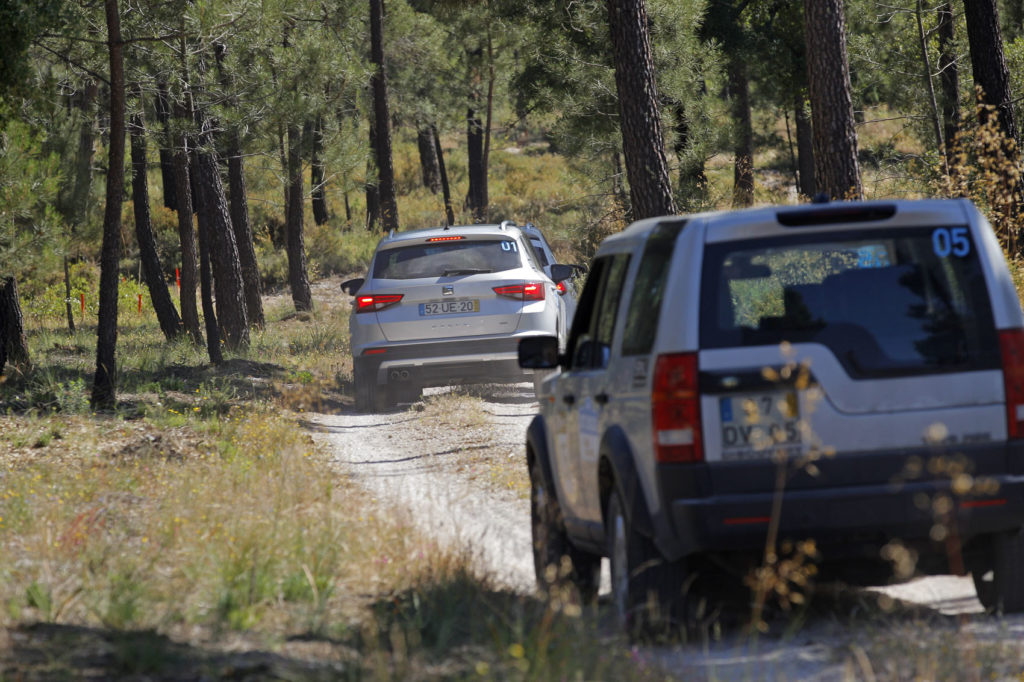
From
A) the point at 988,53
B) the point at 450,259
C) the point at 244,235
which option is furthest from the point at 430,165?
the point at 450,259

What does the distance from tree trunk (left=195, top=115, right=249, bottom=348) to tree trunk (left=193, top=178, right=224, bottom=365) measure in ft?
0.19

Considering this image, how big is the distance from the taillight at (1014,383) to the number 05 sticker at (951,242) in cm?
42

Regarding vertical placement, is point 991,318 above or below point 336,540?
above

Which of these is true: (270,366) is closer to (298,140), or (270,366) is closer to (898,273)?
(298,140)

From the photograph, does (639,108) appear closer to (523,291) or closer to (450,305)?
(523,291)

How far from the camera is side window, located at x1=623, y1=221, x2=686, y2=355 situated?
5109 mm

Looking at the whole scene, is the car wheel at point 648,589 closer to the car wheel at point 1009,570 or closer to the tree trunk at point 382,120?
the car wheel at point 1009,570

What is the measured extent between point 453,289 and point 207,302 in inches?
323

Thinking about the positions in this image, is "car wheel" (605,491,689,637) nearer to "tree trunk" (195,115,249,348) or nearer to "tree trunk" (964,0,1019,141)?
"tree trunk" (964,0,1019,141)

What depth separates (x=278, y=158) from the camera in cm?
2225

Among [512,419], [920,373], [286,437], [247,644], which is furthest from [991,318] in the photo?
[512,419]

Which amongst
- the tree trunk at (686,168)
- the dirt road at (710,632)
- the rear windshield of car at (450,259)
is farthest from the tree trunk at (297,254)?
the dirt road at (710,632)

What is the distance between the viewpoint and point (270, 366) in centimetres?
1900

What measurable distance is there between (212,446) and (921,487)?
7.78 m
